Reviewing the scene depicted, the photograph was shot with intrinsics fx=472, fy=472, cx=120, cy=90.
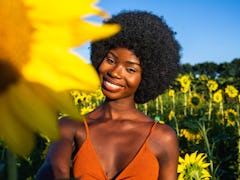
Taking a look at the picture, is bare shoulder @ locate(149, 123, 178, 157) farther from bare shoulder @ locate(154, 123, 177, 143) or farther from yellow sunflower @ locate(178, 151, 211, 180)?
yellow sunflower @ locate(178, 151, 211, 180)

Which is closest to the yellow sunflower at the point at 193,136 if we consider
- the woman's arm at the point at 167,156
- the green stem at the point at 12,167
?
the woman's arm at the point at 167,156

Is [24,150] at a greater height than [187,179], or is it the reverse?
[24,150]

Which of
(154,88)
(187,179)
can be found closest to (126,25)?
(154,88)

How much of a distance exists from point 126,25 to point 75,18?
149 cm

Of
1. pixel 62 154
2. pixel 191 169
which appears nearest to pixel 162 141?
pixel 62 154

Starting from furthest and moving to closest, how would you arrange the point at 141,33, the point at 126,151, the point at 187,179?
the point at 187,179, the point at 141,33, the point at 126,151

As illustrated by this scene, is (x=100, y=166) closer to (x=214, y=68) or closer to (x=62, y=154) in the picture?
(x=62, y=154)

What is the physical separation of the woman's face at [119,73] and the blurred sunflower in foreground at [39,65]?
3.91 feet

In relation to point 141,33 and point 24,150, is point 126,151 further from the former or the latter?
point 24,150

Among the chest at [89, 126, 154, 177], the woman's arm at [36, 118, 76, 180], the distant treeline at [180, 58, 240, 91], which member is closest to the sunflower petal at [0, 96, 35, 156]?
the woman's arm at [36, 118, 76, 180]

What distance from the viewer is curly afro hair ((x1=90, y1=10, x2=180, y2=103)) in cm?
167

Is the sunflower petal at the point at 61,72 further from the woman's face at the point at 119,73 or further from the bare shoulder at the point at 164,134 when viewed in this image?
the bare shoulder at the point at 164,134

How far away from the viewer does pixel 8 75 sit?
290mm

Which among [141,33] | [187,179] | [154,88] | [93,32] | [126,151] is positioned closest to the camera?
[93,32]
